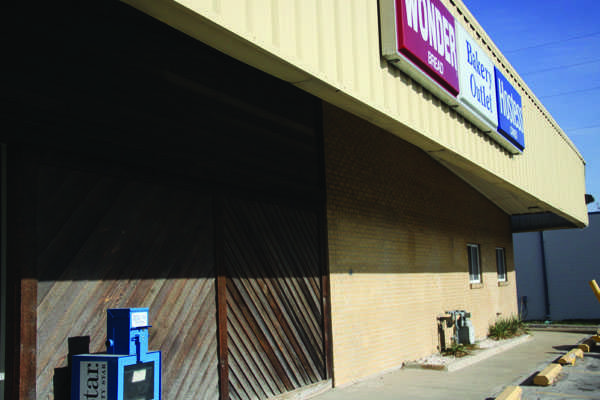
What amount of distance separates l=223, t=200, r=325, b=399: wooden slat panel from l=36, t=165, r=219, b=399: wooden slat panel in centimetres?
48

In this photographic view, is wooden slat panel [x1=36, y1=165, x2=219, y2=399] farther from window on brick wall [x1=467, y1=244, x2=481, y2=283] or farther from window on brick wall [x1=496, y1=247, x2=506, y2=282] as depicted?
window on brick wall [x1=496, y1=247, x2=506, y2=282]

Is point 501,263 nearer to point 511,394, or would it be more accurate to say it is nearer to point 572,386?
point 572,386

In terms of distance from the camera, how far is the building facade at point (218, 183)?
5.12 m

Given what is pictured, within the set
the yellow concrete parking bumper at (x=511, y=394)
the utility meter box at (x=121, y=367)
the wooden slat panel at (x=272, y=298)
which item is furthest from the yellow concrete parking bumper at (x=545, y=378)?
the utility meter box at (x=121, y=367)

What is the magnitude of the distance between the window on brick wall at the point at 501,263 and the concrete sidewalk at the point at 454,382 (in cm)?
685

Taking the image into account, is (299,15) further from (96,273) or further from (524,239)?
(524,239)

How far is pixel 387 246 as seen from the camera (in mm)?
11750

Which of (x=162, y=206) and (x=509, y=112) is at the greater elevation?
(x=509, y=112)

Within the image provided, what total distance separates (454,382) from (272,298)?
4049 millimetres

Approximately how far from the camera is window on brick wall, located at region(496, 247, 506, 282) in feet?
69.0

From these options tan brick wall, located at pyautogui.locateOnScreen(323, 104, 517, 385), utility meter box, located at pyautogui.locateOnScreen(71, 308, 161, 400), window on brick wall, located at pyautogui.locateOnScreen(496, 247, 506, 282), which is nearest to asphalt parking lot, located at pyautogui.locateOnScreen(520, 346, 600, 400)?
tan brick wall, located at pyautogui.locateOnScreen(323, 104, 517, 385)

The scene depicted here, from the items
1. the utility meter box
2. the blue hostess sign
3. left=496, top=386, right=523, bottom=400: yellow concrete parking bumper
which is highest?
the blue hostess sign

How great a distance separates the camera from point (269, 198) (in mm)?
8320

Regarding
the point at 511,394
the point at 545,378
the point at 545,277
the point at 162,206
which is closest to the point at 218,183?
the point at 162,206
